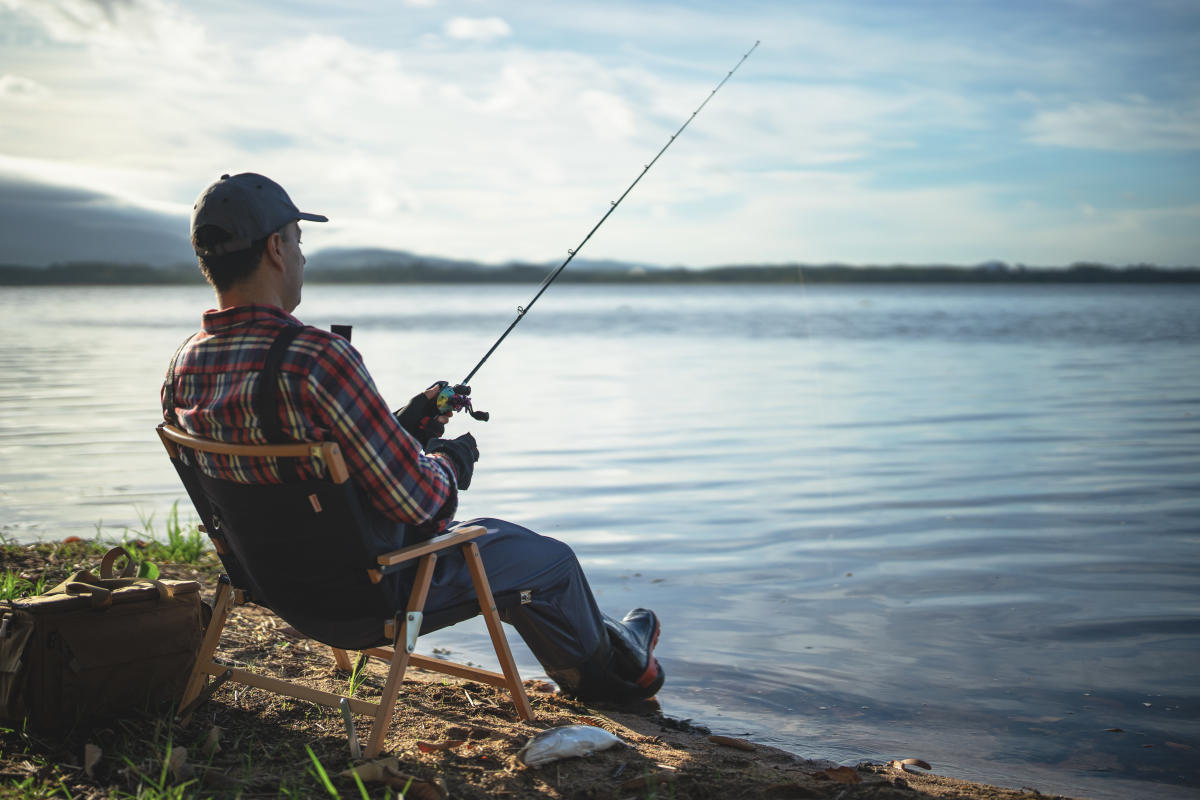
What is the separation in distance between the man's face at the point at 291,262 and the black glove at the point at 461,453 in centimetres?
65

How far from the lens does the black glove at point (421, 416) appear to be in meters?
3.46

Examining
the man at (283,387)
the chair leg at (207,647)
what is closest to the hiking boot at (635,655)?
the man at (283,387)

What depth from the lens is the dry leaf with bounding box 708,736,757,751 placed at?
3.85 metres

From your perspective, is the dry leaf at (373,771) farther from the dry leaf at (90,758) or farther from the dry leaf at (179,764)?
the dry leaf at (90,758)

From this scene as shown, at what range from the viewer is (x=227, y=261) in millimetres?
2971

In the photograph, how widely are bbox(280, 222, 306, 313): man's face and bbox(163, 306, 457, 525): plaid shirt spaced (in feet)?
0.21

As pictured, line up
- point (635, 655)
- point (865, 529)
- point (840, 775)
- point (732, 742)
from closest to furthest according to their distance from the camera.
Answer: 1. point (840, 775)
2. point (732, 742)
3. point (635, 655)
4. point (865, 529)

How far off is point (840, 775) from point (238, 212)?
8.09 ft

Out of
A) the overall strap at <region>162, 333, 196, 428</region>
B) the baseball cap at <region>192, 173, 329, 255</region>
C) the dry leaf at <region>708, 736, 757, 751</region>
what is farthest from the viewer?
the dry leaf at <region>708, 736, 757, 751</region>

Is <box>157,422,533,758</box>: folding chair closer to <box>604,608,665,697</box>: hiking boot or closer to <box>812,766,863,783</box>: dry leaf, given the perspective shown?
<box>604,608,665,697</box>: hiking boot

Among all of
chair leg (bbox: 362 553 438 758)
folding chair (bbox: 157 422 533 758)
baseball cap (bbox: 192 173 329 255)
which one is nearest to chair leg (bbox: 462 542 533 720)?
folding chair (bbox: 157 422 533 758)

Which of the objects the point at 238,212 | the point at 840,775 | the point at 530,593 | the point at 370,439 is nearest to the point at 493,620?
the point at 530,593

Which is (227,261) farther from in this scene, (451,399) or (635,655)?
(635,655)

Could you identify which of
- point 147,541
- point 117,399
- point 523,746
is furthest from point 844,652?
point 117,399
